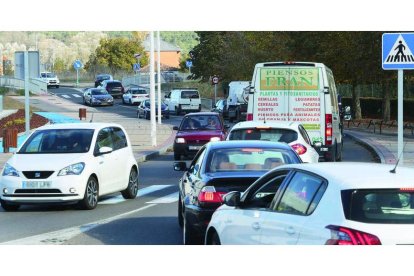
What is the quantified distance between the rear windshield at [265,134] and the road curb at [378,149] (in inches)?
390

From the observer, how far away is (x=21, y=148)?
56.9 ft

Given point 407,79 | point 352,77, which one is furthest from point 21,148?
point 352,77

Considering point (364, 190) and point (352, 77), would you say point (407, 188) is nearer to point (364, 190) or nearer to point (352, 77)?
point (364, 190)

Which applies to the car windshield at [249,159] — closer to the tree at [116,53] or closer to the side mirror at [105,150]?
the side mirror at [105,150]

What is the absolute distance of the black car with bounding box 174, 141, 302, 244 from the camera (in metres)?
10.9

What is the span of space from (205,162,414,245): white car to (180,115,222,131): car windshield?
2180cm

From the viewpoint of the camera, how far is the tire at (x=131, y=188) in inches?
739

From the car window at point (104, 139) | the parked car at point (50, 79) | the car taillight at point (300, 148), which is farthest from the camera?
the parked car at point (50, 79)

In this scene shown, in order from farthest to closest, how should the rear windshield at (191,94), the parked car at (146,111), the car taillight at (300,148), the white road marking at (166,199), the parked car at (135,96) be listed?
the parked car at (135,96)
the rear windshield at (191,94)
the parked car at (146,111)
the white road marking at (166,199)
the car taillight at (300,148)

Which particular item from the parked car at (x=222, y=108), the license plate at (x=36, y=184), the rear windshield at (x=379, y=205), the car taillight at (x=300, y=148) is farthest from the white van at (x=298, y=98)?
the parked car at (x=222, y=108)

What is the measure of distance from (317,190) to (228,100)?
5644 centimetres

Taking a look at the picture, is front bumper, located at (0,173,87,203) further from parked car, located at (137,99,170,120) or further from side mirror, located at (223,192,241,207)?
parked car, located at (137,99,170,120)

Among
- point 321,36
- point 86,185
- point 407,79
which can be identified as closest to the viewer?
point 86,185

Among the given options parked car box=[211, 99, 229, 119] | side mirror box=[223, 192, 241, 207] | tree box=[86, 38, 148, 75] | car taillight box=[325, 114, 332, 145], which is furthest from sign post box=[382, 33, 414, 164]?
tree box=[86, 38, 148, 75]
